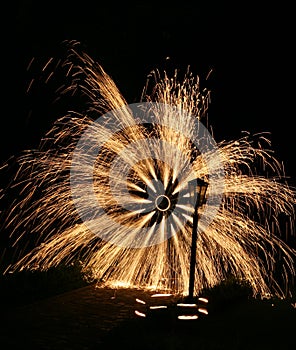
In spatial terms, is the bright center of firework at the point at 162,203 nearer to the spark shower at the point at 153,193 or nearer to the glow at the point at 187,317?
the spark shower at the point at 153,193

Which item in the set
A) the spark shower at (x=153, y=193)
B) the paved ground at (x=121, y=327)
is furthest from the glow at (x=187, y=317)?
the spark shower at (x=153, y=193)

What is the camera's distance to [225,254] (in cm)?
1385

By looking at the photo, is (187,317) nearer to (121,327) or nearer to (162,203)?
(121,327)

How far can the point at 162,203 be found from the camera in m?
15.2

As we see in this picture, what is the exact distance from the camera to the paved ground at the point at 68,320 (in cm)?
852

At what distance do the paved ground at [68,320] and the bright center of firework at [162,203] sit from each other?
2.75 m

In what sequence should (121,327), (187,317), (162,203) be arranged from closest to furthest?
(121,327) < (187,317) < (162,203)

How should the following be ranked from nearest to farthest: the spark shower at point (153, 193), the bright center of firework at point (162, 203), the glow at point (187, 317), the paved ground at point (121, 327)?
the paved ground at point (121, 327) → the glow at point (187, 317) → the spark shower at point (153, 193) → the bright center of firework at point (162, 203)

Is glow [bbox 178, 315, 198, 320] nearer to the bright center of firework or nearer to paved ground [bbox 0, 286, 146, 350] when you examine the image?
paved ground [bbox 0, 286, 146, 350]

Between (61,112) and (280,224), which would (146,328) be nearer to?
(61,112)

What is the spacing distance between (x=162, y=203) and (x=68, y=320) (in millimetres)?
5674

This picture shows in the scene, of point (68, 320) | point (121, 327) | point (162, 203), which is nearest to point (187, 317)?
point (121, 327)

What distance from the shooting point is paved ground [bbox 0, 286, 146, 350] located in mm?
8516

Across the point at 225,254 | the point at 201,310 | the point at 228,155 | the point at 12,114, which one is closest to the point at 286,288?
the point at 225,254
